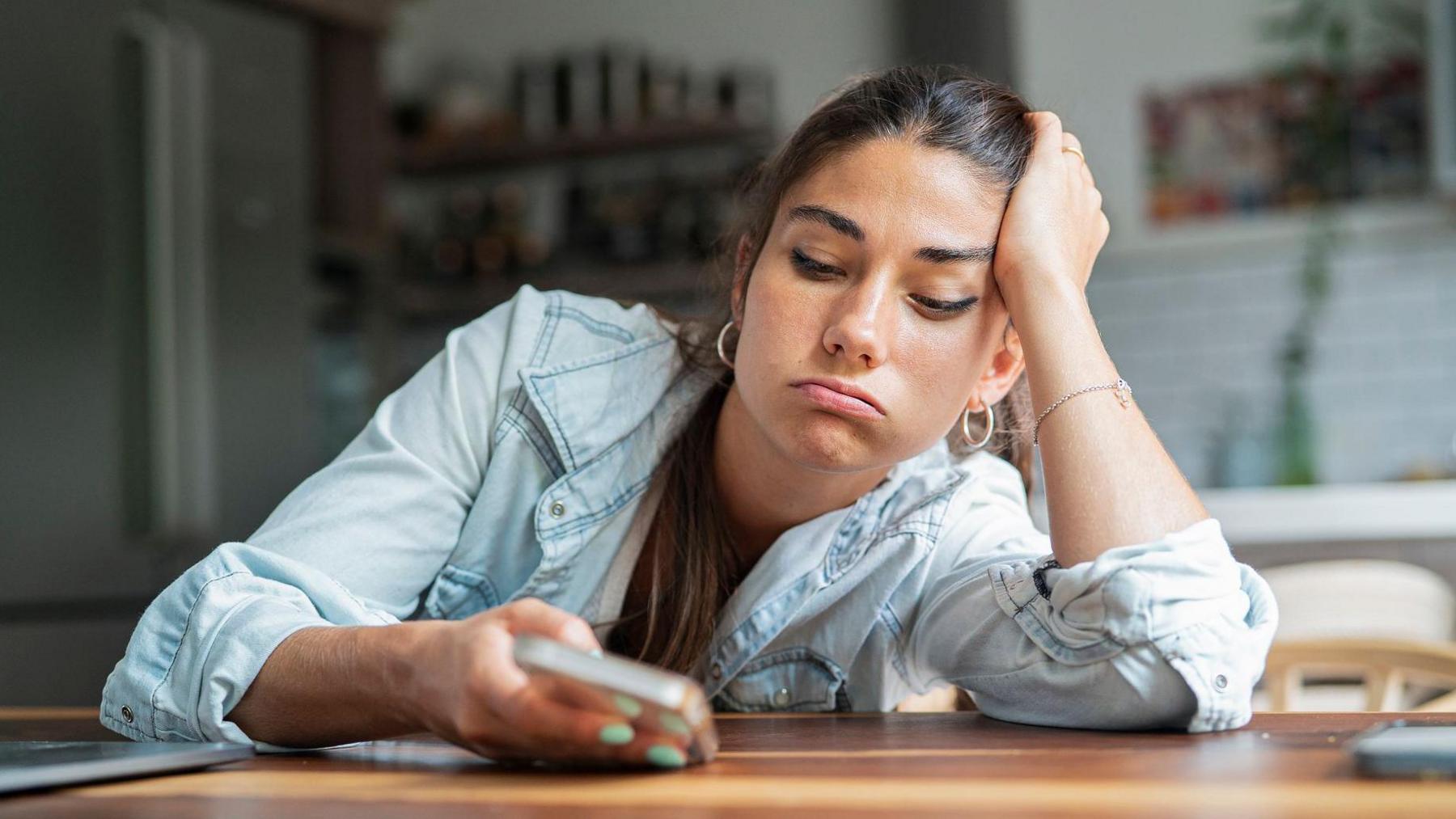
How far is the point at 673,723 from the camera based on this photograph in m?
0.67

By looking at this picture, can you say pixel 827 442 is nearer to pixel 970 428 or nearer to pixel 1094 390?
pixel 1094 390

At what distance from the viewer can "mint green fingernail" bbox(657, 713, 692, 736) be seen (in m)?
0.66

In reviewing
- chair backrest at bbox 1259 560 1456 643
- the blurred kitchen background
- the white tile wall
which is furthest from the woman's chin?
the white tile wall

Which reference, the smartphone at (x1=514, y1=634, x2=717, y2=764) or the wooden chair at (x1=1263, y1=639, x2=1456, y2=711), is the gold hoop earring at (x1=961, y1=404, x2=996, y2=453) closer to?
the wooden chair at (x1=1263, y1=639, x2=1456, y2=711)

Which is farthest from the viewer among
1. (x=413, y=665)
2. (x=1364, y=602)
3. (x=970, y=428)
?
(x=1364, y=602)

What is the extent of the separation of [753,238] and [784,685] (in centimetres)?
43

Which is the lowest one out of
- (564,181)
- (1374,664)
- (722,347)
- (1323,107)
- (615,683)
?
(1374,664)

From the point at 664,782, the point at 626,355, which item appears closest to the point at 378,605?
the point at 626,355

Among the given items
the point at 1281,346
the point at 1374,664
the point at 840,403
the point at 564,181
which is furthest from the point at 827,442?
the point at 564,181

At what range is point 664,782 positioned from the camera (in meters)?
0.68

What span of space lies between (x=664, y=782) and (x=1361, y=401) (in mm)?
3681

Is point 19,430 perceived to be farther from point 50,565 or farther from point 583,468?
point 583,468

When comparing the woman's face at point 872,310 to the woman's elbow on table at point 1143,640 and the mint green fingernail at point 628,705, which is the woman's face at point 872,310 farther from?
the mint green fingernail at point 628,705

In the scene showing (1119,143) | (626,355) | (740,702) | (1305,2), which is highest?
(1305,2)
